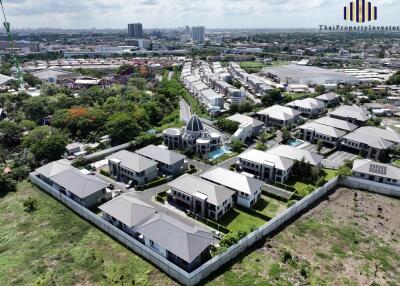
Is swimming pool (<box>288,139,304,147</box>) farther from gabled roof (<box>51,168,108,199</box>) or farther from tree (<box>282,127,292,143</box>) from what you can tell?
gabled roof (<box>51,168,108,199</box>)

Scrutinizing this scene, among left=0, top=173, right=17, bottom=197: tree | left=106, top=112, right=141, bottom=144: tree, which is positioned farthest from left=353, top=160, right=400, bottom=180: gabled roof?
left=0, top=173, right=17, bottom=197: tree

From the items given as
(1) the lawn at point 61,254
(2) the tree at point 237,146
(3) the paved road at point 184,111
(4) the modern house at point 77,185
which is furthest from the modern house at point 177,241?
(3) the paved road at point 184,111

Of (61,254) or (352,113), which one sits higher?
(352,113)

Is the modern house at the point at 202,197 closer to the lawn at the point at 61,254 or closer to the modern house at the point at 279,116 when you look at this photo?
the lawn at the point at 61,254

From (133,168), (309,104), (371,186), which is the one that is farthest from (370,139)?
(133,168)

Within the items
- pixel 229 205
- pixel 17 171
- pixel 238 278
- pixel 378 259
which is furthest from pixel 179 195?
pixel 17 171

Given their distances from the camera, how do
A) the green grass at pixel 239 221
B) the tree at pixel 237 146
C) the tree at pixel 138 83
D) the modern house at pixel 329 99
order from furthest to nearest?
1. the tree at pixel 138 83
2. the modern house at pixel 329 99
3. the tree at pixel 237 146
4. the green grass at pixel 239 221

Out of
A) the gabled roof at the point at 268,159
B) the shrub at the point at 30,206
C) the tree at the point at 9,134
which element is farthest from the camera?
the tree at the point at 9,134

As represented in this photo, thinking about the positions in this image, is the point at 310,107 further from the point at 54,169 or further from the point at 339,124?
the point at 54,169
